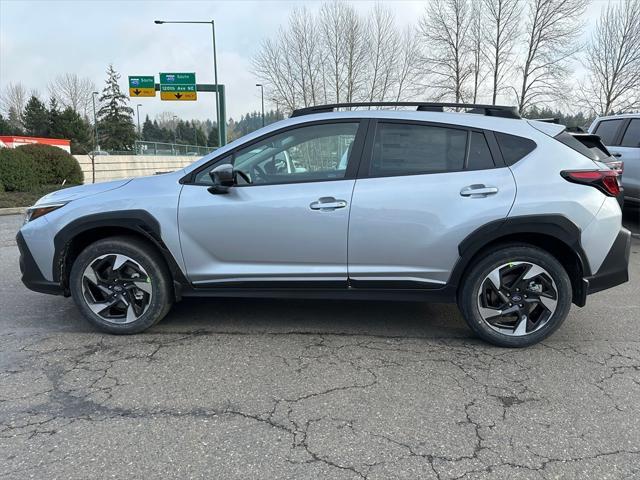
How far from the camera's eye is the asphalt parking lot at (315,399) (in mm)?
2305

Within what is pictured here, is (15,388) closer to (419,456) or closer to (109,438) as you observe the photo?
(109,438)

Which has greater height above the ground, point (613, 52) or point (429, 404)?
point (613, 52)

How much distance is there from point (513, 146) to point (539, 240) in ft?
2.40

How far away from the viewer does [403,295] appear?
3.59 meters

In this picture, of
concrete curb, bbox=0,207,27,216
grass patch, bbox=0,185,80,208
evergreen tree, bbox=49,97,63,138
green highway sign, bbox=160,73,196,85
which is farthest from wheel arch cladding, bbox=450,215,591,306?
evergreen tree, bbox=49,97,63,138

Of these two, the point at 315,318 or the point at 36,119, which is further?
the point at 36,119

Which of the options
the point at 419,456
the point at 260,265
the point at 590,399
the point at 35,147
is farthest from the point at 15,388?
the point at 35,147

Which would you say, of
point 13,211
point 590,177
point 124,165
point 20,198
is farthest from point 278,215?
point 124,165

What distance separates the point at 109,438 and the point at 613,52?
2980 cm

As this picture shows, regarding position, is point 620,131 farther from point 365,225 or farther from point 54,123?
point 54,123

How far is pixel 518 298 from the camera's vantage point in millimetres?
3486

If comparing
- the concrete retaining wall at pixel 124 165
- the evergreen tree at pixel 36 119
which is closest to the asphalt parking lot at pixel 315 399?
the concrete retaining wall at pixel 124 165

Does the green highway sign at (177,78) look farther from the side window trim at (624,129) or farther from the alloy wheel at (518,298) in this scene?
the alloy wheel at (518,298)

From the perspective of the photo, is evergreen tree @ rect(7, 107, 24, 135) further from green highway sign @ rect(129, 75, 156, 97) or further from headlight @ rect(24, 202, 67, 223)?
headlight @ rect(24, 202, 67, 223)
